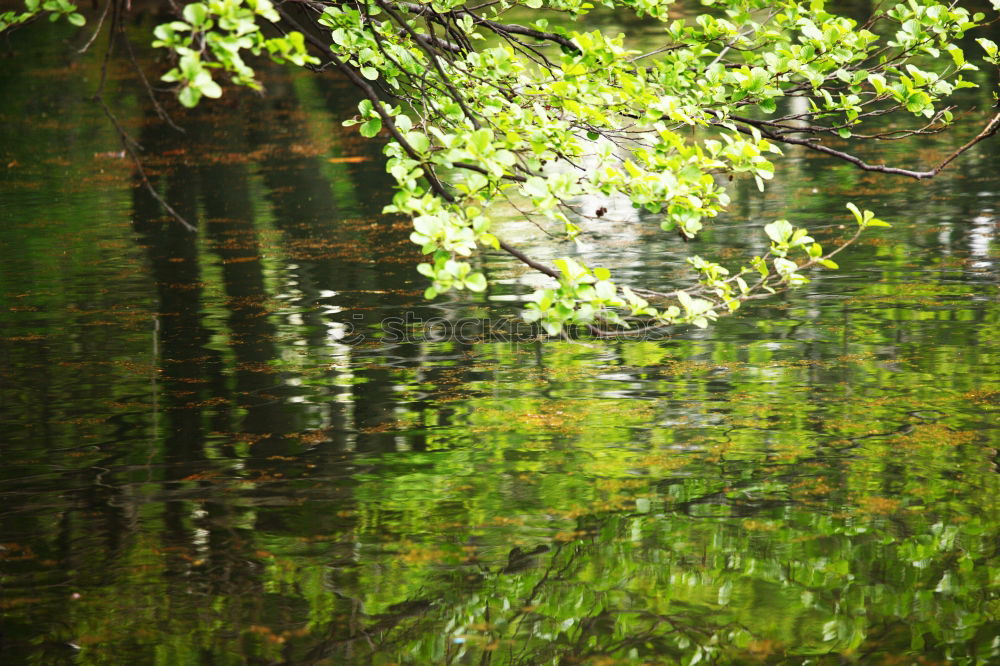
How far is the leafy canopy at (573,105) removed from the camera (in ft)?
14.0

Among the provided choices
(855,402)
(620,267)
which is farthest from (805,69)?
(620,267)

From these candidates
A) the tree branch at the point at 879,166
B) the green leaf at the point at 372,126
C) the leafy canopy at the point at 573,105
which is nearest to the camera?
the leafy canopy at the point at 573,105

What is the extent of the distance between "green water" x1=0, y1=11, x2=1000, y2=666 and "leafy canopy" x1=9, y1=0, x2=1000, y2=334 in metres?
1.42

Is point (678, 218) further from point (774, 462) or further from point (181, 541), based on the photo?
point (181, 541)

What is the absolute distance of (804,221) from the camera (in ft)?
44.1

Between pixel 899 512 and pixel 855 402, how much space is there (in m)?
1.72

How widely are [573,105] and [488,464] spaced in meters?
2.68

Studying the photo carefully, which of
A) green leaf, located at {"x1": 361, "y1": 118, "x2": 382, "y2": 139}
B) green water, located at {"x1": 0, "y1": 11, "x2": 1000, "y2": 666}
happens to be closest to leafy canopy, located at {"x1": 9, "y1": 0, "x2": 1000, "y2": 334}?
green leaf, located at {"x1": 361, "y1": 118, "x2": 382, "y2": 139}

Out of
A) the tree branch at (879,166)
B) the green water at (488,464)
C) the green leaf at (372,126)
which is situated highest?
the green leaf at (372,126)

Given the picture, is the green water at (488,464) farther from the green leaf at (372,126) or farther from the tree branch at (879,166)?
the green leaf at (372,126)

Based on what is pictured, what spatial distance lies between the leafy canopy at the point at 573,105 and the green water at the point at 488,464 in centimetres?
142

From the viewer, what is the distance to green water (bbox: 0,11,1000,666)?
529 cm

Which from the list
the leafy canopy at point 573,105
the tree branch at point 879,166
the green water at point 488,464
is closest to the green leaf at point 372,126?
the leafy canopy at point 573,105

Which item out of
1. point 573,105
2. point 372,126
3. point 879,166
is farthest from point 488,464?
point 879,166
